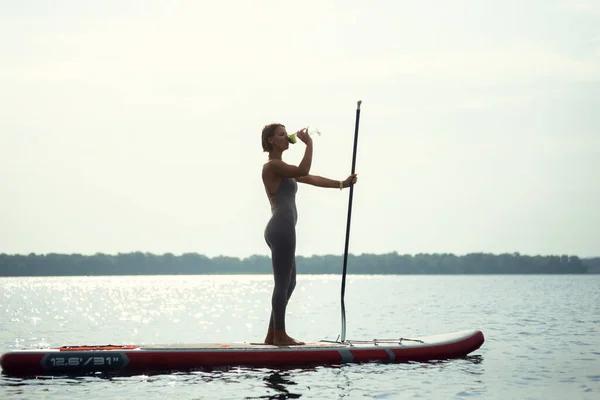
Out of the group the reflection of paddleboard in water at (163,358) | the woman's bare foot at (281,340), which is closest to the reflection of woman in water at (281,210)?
the woman's bare foot at (281,340)

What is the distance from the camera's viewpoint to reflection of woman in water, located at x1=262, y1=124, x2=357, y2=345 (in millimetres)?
12945

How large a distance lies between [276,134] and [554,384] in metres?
5.77

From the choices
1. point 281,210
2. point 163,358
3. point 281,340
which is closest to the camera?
point 163,358

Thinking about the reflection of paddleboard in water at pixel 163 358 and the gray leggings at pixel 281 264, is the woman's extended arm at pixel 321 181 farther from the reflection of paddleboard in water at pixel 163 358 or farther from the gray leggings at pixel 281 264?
the reflection of paddleboard in water at pixel 163 358

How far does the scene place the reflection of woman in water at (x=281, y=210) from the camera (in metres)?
12.9

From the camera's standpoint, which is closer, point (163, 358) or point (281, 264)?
point (163, 358)

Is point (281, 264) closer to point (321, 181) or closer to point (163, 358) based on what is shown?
point (321, 181)

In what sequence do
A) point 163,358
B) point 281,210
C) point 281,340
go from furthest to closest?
point 281,340 → point 281,210 → point 163,358

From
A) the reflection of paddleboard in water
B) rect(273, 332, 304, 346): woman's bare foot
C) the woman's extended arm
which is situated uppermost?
the woman's extended arm

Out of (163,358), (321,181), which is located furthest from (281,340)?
(321,181)

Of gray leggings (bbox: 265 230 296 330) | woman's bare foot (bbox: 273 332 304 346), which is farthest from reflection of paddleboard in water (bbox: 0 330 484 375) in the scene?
gray leggings (bbox: 265 230 296 330)

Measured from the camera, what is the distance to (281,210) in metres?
13.0

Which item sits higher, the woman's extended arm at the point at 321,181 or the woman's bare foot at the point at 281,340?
the woman's extended arm at the point at 321,181

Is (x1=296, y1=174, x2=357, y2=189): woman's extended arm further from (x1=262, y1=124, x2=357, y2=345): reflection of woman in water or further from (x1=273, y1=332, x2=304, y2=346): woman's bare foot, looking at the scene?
(x1=273, y1=332, x2=304, y2=346): woman's bare foot
